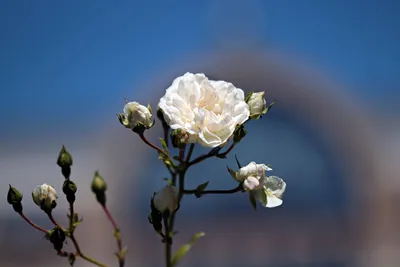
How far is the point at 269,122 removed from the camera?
872 cm

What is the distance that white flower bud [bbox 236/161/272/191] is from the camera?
1.75ft

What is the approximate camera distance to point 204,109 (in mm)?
546

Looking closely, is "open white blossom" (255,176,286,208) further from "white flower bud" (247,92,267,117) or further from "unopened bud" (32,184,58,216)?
"unopened bud" (32,184,58,216)

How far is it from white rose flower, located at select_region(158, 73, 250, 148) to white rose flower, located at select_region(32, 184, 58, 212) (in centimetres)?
12

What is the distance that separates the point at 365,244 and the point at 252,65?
237 cm

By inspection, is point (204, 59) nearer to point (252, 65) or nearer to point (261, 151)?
point (252, 65)

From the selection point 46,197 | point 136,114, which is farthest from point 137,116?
point 46,197

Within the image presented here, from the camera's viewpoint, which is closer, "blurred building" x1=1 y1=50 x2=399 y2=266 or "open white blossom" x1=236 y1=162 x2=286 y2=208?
"open white blossom" x1=236 y1=162 x2=286 y2=208

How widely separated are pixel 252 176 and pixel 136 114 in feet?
0.37

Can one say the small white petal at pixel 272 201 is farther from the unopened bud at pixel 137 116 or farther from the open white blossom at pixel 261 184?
the unopened bud at pixel 137 116

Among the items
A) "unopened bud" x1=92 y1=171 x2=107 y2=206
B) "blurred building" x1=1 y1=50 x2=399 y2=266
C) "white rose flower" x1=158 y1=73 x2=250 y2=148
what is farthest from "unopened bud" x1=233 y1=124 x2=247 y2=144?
"blurred building" x1=1 y1=50 x2=399 y2=266

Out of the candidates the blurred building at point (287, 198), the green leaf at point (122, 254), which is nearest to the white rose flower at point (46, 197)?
the green leaf at point (122, 254)

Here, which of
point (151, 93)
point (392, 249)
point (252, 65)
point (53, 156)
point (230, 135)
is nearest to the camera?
point (230, 135)

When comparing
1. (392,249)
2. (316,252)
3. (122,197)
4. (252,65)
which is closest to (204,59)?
(252,65)
